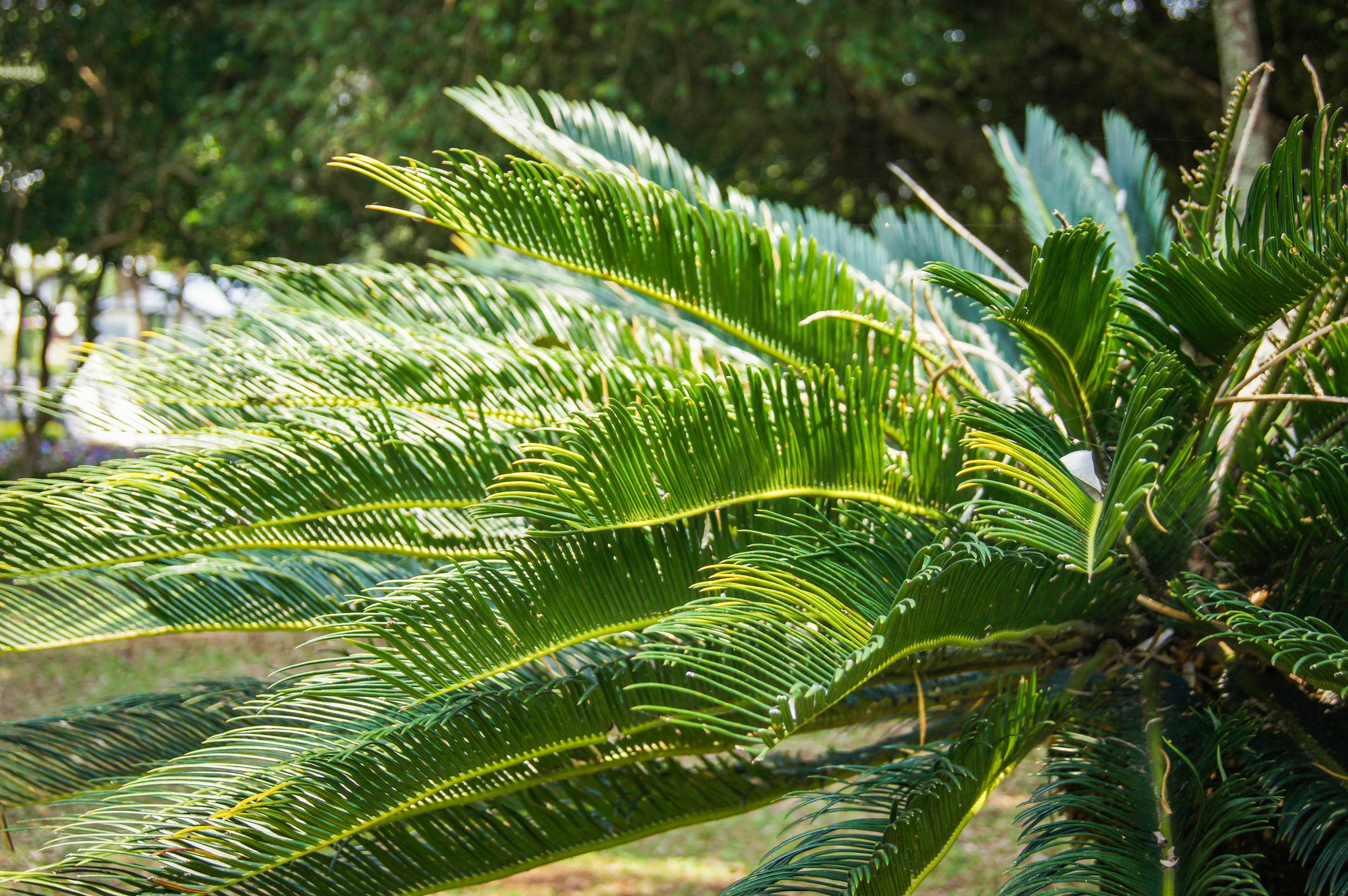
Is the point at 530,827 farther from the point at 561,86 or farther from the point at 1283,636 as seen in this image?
the point at 561,86

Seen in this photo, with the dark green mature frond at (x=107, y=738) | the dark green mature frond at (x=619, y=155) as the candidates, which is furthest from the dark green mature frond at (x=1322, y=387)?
the dark green mature frond at (x=107, y=738)

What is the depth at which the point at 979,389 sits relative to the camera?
2.01m

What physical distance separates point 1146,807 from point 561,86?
22.9 feet

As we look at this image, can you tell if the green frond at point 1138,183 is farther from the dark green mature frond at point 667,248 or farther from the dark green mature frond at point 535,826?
the dark green mature frond at point 535,826

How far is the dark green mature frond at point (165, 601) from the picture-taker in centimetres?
207

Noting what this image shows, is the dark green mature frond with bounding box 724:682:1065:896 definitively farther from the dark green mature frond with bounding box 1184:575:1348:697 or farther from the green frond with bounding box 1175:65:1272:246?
the green frond with bounding box 1175:65:1272:246

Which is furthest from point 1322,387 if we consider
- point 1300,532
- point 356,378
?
point 356,378

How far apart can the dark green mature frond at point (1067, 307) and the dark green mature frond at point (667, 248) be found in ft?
1.33

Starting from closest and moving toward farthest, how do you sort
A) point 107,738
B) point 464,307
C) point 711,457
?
point 711,457
point 107,738
point 464,307

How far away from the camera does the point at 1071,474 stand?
1467mm

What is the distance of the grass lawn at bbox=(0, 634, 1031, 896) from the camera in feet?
14.2

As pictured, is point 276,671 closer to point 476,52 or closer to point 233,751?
point 233,751

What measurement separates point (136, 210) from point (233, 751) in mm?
10620

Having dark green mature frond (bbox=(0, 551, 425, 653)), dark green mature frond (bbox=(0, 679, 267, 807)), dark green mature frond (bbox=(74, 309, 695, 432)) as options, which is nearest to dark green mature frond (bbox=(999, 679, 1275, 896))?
dark green mature frond (bbox=(74, 309, 695, 432))
